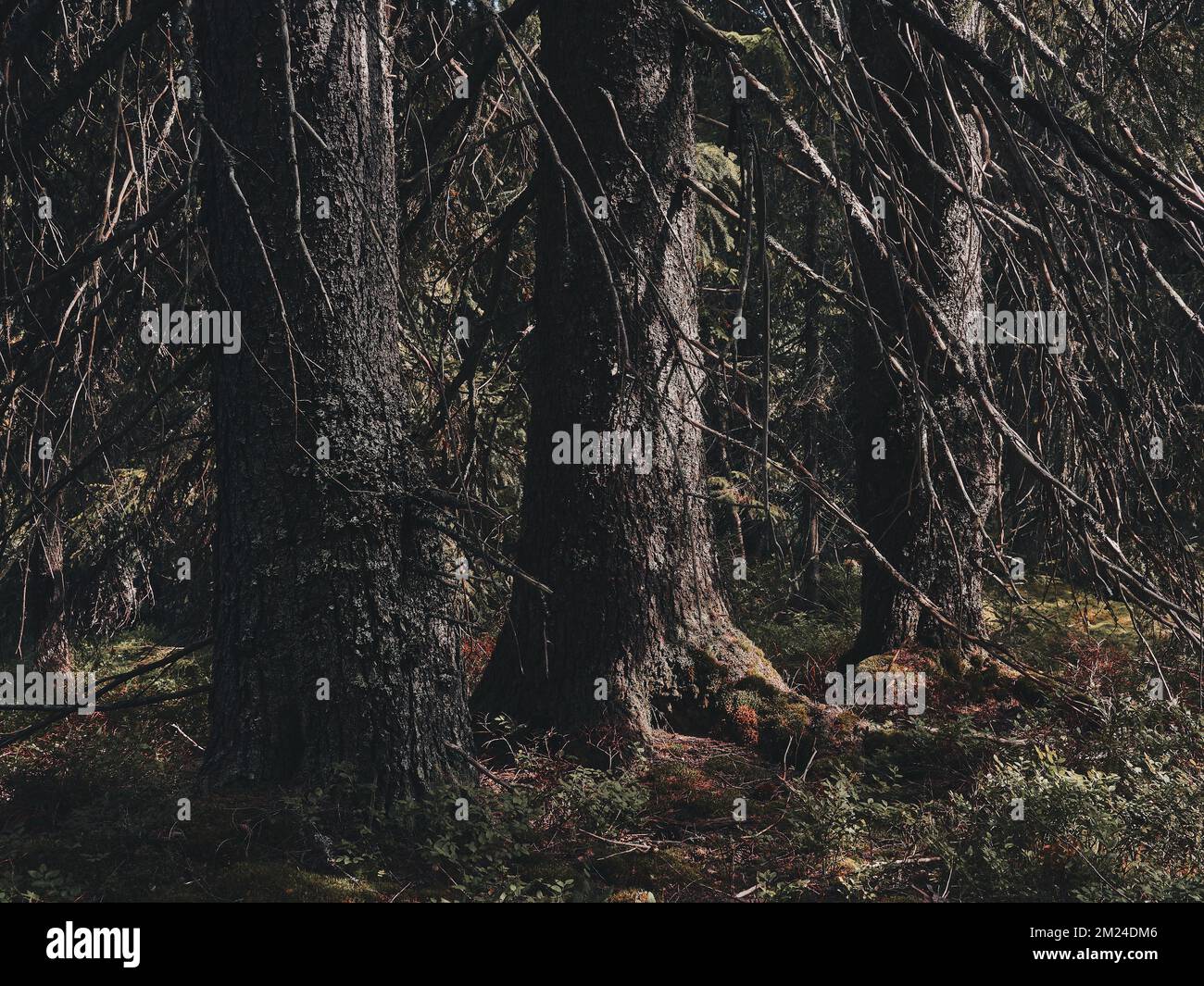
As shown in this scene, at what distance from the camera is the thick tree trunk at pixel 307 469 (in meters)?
4.37

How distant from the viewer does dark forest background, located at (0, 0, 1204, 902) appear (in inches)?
169

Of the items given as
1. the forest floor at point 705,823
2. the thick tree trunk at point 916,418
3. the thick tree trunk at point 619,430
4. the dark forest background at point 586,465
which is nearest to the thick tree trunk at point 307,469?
the dark forest background at point 586,465

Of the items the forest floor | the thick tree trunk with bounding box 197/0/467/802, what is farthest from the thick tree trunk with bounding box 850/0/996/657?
the thick tree trunk with bounding box 197/0/467/802

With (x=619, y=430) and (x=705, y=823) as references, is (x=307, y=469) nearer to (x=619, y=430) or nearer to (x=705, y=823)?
(x=619, y=430)

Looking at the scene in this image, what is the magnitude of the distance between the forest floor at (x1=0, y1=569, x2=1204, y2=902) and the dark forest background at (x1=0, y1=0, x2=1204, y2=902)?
0.07 ft

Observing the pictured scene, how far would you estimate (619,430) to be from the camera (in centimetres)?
579

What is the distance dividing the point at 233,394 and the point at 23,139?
195cm

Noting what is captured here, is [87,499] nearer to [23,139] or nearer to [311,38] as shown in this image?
[23,139]

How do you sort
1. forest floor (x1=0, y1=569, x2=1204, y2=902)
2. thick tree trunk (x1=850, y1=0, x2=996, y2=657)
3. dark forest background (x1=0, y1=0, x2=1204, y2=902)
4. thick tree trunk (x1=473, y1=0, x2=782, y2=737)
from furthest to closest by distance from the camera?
thick tree trunk (x1=850, y1=0, x2=996, y2=657), thick tree trunk (x1=473, y1=0, x2=782, y2=737), dark forest background (x1=0, y1=0, x2=1204, y2=902), forest floor (x1=0, y1=569, x2=1204, y2=902)

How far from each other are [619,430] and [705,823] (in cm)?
209

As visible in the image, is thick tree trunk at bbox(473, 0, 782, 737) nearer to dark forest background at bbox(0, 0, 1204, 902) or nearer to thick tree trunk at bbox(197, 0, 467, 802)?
dark forest background at bbox(0, 0, 1204, 902)

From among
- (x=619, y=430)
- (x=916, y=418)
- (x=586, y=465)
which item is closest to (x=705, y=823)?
(x=586, y=465)

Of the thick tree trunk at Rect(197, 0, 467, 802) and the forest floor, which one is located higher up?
the thick tree trunk at Rect(197, 0, 467, 802)

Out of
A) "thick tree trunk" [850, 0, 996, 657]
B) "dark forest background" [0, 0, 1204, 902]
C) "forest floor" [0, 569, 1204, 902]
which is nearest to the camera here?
"forest floor" [0, 569, 1204, 902]
